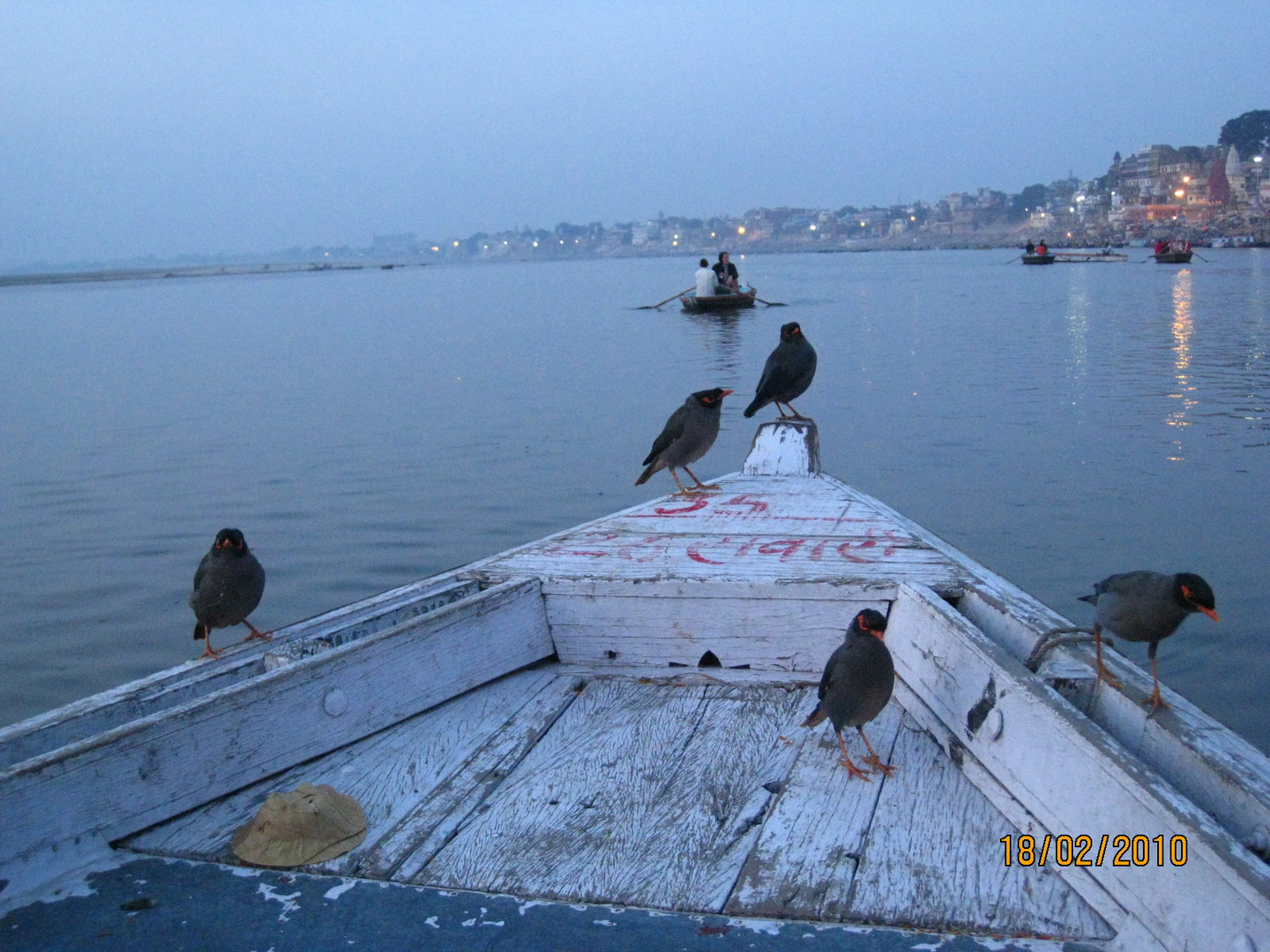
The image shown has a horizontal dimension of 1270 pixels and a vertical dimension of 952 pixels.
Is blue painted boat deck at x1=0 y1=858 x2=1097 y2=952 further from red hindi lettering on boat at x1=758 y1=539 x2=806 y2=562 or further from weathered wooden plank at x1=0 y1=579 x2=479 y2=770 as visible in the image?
red hindi lettering on boat at x1=758 y1=539 x2=806 y2=562

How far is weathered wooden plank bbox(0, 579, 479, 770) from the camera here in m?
2.79

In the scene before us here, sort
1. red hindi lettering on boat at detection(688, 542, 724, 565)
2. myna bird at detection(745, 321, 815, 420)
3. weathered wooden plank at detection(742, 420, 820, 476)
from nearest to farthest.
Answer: red hindi lettering on boat at detection(688, 542, 724, 565) < weathered wooden plank at detection(742, 420, 820, 476) < myna bird at detection(745, 321, 815, 420)

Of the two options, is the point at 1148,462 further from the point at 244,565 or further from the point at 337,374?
the point at 337,374

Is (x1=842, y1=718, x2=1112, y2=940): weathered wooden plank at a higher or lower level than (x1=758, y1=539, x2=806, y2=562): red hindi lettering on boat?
lower

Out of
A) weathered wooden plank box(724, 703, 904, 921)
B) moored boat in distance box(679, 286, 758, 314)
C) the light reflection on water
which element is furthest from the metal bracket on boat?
moored boat in distance box(679, 286, 758, 314)

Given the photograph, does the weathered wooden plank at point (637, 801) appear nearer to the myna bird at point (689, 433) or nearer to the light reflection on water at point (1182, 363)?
the myna bird at point (689, 433)

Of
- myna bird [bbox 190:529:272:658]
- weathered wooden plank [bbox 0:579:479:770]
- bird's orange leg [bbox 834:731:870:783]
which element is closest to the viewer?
weathered wooden plank [bbox 0:579:479:770]

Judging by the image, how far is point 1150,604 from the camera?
11.2 feet

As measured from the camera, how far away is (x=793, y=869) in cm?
255

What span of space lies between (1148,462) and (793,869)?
12035 mm

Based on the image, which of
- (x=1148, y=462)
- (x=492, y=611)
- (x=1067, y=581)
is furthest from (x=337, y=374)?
(x=492, y=611)

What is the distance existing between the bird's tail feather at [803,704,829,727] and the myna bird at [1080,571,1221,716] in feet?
2.89
